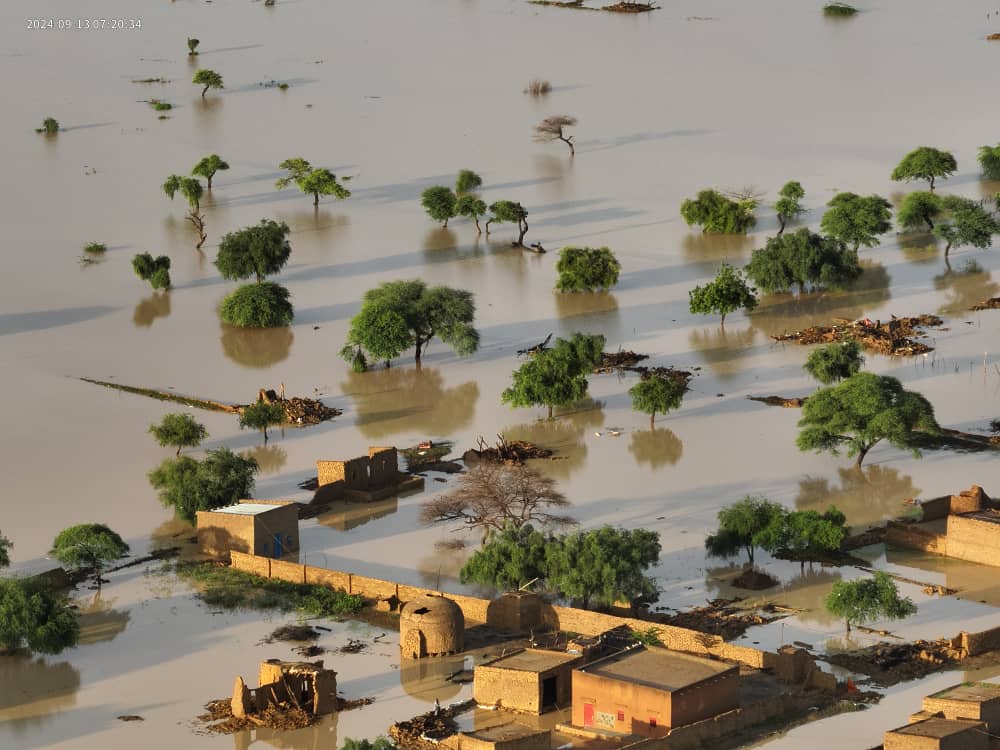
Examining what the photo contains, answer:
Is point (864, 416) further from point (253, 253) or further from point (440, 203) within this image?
point (440, 203)

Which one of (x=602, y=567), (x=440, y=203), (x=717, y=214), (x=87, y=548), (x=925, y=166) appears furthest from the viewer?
(x=925, y=166)

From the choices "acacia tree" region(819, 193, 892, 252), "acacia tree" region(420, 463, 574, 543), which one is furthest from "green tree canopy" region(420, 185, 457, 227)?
"acacia tree" region(420, 463, 574, 543)

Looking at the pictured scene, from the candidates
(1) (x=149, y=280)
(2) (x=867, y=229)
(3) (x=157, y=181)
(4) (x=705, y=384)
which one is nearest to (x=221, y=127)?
(3) (x=157, y=181)

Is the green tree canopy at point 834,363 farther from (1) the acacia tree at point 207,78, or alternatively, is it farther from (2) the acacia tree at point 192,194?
(1) the acacia tree at point 207,78

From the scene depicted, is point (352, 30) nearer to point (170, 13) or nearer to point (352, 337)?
point (170, 13)

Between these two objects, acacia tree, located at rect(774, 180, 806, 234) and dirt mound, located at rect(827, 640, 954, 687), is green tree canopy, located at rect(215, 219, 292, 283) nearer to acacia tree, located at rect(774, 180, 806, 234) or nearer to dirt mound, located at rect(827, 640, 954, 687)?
acacia tree, located at rect(774, 180, 806, 234)

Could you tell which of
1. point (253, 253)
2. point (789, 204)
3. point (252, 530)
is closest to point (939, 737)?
point (252, 530)
